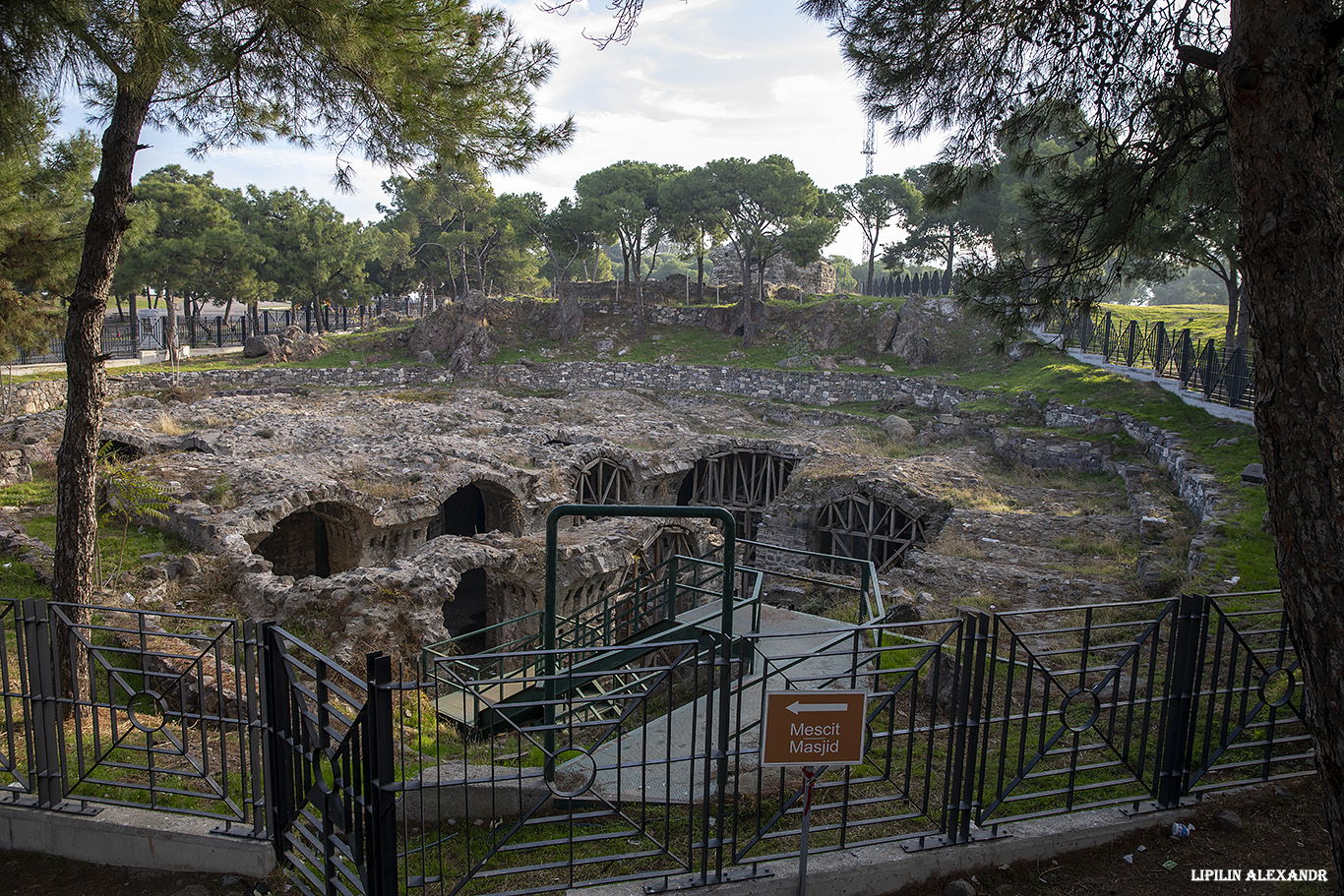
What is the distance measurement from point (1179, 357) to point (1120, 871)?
769 inches

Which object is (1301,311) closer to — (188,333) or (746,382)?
(746,382)

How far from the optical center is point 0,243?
8.70 metres

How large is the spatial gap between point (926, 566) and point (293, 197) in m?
36.7

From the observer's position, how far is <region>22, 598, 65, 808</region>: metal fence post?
14.6 feet

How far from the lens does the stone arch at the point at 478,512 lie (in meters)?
16.0

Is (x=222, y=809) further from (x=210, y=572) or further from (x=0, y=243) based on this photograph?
(x=0, y=243)

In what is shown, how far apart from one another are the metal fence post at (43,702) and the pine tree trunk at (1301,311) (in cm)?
668

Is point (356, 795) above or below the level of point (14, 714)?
above

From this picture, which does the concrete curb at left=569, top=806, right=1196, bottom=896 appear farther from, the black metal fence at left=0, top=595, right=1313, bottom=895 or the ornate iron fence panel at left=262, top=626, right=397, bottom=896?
the ornate iron fence panel at left=262, top=626, right=397, bottom=896

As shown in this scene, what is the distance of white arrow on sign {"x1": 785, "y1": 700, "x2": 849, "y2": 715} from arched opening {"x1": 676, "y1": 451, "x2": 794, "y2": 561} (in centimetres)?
1726

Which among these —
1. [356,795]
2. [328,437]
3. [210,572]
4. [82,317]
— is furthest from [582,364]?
[356,795]

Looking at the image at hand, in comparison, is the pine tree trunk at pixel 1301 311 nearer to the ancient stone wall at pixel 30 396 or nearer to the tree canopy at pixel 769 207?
the ancient stone wall at pixel 30 396

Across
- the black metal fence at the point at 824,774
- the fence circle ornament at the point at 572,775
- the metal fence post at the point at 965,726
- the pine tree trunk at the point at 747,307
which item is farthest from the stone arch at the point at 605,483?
the pine tree trunk at the point at 747,307

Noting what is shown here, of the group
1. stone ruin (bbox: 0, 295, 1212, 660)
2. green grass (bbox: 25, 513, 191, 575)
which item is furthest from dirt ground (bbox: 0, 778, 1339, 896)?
green grass (bbox: 25, 513, 191, 575)
